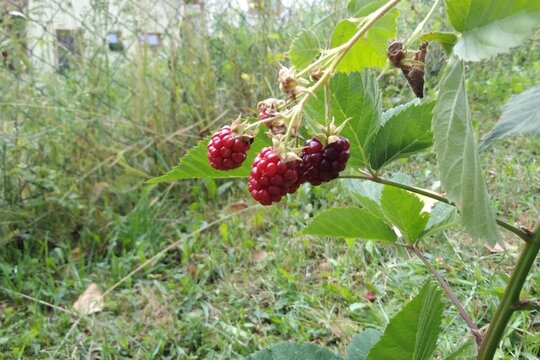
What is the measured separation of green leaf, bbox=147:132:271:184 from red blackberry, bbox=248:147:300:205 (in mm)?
96

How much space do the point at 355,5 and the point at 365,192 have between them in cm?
28

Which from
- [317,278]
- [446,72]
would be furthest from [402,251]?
[446,72]

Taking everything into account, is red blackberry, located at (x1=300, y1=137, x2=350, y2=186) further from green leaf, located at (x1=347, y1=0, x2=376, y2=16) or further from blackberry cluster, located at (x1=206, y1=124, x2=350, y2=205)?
green leaf, located at (x1=347, y1=0, x2=376, y2=16)

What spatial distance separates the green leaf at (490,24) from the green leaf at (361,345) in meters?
0.43

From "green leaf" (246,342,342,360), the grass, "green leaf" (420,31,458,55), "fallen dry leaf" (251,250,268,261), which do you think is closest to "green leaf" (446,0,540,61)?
"green leaf" (420,31,458,55)

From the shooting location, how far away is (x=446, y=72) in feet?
1.12

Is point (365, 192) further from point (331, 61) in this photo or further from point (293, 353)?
point (331, 61)

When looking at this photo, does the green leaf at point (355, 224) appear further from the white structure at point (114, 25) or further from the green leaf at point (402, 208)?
the white structure at point (114, 25)

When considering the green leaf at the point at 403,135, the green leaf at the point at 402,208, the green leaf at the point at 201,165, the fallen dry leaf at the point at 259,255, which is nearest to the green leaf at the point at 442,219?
the green leaf at the point at 402,208

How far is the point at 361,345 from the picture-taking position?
69cm

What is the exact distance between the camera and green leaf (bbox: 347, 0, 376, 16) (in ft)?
1.69

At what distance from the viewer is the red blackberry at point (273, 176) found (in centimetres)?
42

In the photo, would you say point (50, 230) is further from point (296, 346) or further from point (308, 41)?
point (308, 41)

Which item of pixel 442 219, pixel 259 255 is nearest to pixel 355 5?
pixel 442 219
